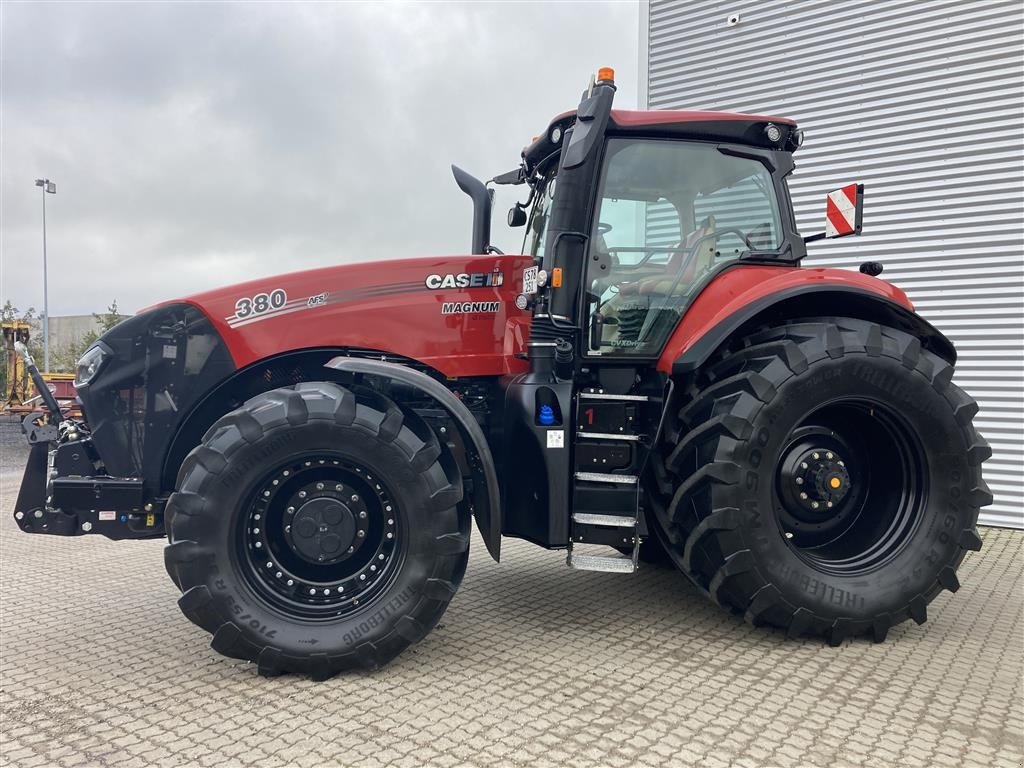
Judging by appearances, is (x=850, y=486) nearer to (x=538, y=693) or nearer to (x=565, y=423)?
(x=565, y=423)

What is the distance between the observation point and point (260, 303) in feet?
11.8

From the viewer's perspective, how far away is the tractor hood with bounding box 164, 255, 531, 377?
3.61 m

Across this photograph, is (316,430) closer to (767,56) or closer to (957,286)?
(957,286)

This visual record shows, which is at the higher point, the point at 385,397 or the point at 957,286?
the point at 957,286

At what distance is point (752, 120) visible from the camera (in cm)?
394

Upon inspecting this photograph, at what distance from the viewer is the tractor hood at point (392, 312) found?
11.8 ft

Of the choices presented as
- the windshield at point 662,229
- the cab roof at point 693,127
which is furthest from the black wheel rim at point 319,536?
the cab roof at point 693,127

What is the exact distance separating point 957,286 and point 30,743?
316 inches

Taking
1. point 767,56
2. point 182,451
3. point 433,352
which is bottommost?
point 182,451

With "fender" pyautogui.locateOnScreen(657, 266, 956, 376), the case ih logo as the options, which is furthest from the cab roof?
the case ih logo

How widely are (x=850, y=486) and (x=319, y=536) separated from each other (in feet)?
9.32

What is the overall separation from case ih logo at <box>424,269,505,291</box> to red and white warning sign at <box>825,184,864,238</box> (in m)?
1.89

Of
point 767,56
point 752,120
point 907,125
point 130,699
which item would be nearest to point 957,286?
point 907,125

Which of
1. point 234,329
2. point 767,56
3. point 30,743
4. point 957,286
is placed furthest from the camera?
point 767,56
